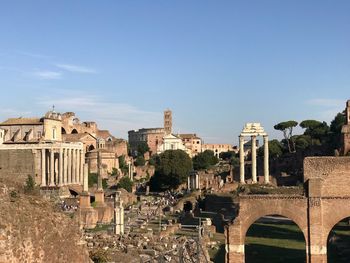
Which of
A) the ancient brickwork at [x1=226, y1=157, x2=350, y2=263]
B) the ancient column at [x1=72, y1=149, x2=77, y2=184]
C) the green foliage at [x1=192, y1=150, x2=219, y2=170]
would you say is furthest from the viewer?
the green foliage at [x1=192, y1=150, x2=219, y2=170]

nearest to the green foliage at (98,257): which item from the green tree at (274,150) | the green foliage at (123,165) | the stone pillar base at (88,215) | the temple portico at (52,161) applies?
the stone pillar base at (88,215)

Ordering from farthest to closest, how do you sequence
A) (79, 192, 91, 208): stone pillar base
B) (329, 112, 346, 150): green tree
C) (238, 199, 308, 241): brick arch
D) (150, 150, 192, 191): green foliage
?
(329, 112, 346, 150): green tree < (150, 150, 192, 191): green foliage < (79, 192, 91, 208): stone pillar base < (238, 199, 308, 241): brick arch

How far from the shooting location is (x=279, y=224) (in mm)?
38125

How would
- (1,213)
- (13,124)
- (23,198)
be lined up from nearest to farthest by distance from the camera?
(1,213)
(23,198)
(13,124)

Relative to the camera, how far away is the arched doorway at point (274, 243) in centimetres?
2599

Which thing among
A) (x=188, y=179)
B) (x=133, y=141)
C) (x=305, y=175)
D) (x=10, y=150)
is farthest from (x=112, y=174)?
(x=133, y=141)

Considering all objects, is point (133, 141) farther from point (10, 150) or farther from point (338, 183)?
point (338, 183)

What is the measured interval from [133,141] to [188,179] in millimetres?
96429

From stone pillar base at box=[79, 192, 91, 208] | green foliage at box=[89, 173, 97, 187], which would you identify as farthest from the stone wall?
stone pillar base at box=[79, 192, 91, 208]

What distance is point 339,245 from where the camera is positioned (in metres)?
29.1

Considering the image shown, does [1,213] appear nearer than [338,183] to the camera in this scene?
Yes

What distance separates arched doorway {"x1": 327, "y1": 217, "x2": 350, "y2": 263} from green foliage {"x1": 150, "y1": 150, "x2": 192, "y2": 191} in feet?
110

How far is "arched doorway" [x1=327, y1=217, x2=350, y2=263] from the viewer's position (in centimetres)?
2587

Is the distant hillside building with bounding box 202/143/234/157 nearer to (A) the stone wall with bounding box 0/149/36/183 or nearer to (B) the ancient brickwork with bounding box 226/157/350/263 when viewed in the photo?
(A) the stone wall with bounding box 0/149/36/183
